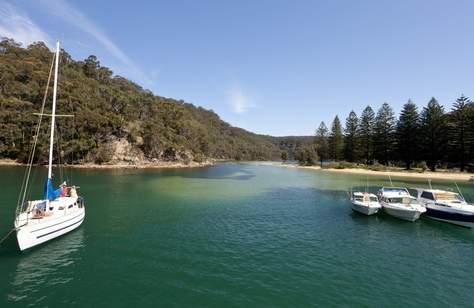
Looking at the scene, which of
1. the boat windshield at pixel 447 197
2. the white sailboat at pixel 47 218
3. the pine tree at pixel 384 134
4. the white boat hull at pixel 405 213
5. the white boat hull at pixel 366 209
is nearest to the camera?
the white sailboat at pixel 47 218

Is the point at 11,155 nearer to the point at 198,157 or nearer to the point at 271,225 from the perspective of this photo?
the point at 198,157

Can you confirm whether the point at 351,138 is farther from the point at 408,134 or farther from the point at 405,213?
the point at 405,213

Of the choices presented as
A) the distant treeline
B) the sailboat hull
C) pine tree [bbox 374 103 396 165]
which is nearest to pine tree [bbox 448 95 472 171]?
the distant treeline

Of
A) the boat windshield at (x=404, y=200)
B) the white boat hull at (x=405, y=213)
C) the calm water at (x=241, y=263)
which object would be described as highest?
the boat windshield at (x=404, y=200)

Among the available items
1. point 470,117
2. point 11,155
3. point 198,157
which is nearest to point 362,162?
point 470,117

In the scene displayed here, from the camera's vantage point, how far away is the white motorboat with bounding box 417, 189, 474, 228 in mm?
22994

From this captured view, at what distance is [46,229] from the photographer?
651 inches

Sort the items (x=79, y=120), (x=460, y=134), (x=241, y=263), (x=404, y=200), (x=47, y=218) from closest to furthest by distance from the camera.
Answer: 1. (x=241, y=263)
2. (x=47, y=218)
3. (x=404, y=200)
4. (x=460, y=134)
5. (x=79, y=120)

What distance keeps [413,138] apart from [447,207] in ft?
250

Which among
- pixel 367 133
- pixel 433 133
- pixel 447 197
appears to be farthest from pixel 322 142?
pixel 447 197

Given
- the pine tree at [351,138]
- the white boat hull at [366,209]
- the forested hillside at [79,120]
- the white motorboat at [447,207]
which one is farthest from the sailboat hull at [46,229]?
the pine tree at [351,138]

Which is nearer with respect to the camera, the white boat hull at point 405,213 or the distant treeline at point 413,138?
the white boat hull at point 405,213

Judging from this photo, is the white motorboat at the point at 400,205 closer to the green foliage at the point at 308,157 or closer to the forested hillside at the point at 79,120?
the forested hillside at the point at 79,120

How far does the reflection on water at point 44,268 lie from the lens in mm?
11406
